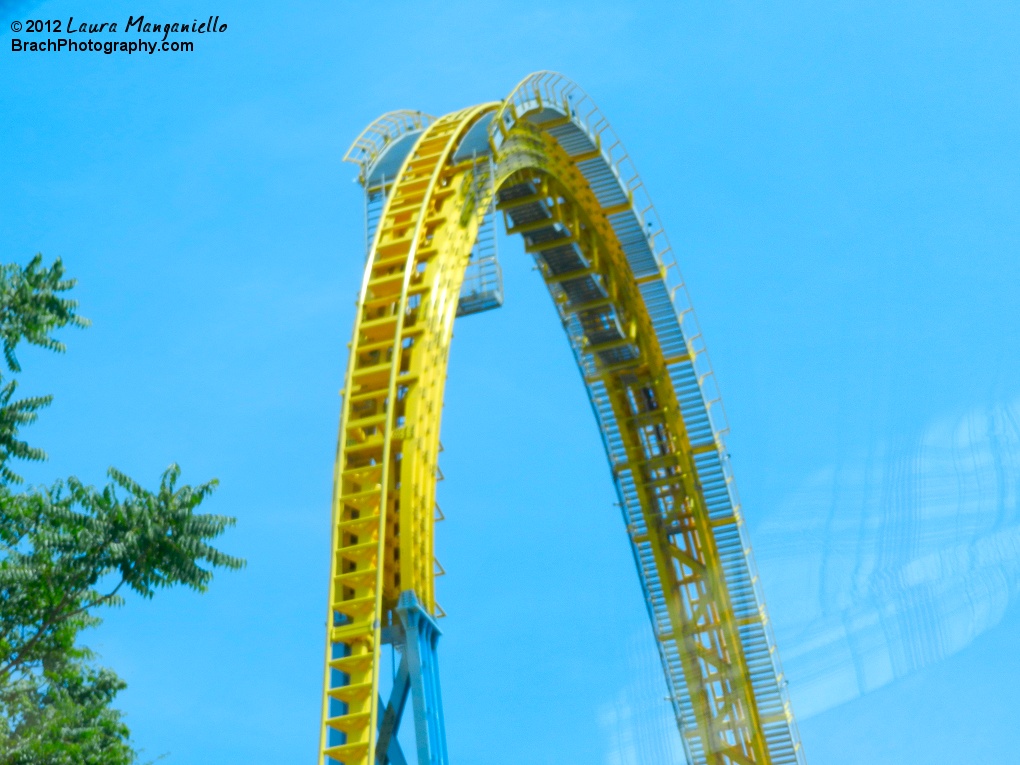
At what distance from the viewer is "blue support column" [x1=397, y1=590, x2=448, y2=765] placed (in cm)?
1573

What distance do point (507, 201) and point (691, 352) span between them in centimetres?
582

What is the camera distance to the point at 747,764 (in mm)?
29156

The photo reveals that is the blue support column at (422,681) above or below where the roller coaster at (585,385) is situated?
below

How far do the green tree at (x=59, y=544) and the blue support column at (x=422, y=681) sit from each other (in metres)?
2.55

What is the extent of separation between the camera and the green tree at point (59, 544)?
16625 mm

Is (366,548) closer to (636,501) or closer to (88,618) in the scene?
(88,618)

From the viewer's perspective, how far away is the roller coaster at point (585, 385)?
640 inches

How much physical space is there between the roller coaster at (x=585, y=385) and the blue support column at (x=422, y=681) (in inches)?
1.1

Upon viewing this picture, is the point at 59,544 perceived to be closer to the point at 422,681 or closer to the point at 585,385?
the point at 422,681

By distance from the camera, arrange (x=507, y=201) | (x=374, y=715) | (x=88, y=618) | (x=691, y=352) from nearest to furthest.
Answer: (x=374, y=715) → (x=88, y=618) → (x=507, y=201) → (x=691, y=352)

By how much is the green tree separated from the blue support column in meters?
2.55

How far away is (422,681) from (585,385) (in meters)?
14.6

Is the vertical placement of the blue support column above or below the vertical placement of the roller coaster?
below

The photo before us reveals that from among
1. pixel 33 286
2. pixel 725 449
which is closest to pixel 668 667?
pixel 725 449
